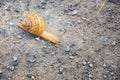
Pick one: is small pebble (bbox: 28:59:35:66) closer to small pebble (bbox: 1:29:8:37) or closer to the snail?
the snail

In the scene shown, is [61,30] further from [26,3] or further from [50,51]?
[26,3]

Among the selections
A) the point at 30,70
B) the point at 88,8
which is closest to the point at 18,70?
the point at 30,70

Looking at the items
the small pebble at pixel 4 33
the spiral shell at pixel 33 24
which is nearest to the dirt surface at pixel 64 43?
the small pebble at pixel 4 33

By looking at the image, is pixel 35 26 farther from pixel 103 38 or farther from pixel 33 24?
pixel 103 38

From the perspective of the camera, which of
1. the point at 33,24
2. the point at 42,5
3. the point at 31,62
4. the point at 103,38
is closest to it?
the point at 31,62

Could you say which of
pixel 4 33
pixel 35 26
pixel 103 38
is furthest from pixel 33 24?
pixel 103 38
